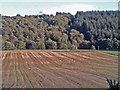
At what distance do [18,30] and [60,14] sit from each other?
3641cm

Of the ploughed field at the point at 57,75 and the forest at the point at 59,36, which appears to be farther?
the forest at the point at 59,36

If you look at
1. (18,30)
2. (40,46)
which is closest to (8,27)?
(18,30)

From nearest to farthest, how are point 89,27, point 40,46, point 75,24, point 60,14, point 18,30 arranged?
point 40,46 < point 18,30 < point 89,27 < point 75,24 < point 60,14

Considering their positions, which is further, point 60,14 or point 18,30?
point 60,14

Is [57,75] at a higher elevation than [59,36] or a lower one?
lower

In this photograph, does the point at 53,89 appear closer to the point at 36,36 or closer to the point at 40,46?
the point at 40,46

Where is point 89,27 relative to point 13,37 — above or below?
above

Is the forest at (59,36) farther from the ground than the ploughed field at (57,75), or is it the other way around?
the forest at (59,36)

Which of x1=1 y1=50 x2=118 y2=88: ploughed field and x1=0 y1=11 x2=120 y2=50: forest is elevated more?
x1=0 y1=11 x2=120 y2=50: forest

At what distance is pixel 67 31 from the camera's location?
2479 inches

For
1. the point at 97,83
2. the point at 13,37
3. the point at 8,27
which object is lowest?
the point at 97,83

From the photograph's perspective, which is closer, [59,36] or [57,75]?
[57,75]

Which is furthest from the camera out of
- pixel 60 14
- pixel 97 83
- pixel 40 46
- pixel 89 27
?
pixel 60 14

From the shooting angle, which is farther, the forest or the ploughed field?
the forest
